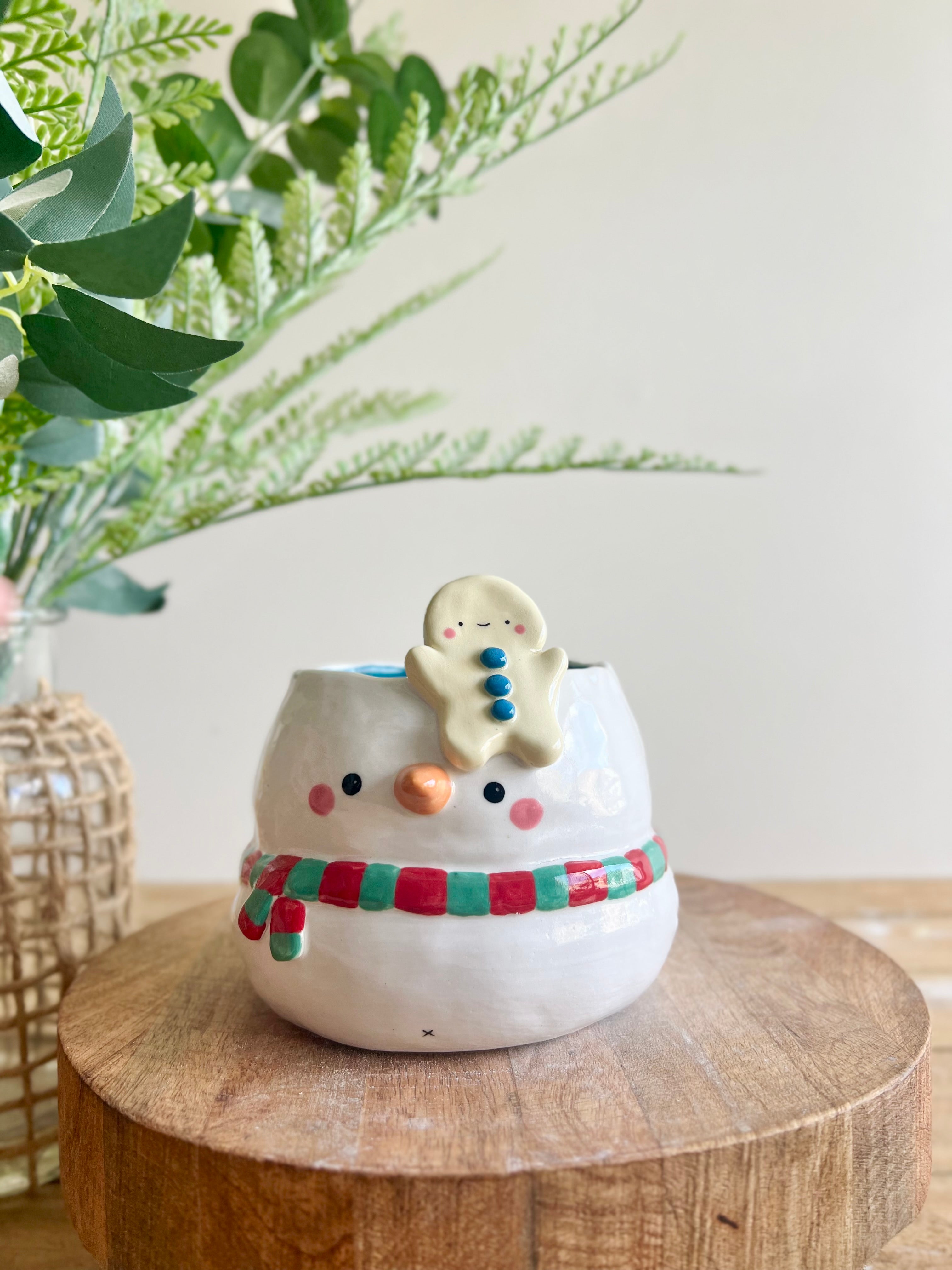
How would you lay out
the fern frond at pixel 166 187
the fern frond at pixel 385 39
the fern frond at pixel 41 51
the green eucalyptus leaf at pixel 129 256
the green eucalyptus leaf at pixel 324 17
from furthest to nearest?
the fern frond at pixel 385 39 < the green eucalyptus leaf at pixel 324 17 < the fern frond at pixel 166 187 < the fern frond at pixel 41 51 < the green eucalyptus leaf at pixel 129 256

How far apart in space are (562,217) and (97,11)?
443 mm

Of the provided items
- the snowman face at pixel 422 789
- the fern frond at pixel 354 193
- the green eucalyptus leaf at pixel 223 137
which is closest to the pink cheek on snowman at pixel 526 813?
the snowman face at pixel 422 789

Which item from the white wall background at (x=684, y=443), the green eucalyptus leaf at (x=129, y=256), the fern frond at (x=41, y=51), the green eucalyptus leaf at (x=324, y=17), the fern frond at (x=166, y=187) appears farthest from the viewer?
the white wall background at (x=684, y=443)

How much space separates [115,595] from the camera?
704 mm

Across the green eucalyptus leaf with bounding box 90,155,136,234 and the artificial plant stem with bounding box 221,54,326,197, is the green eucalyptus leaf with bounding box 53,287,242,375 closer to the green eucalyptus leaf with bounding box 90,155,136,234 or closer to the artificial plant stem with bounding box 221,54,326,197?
the green eucalyptus leaf with bounding box 90,155,136,234

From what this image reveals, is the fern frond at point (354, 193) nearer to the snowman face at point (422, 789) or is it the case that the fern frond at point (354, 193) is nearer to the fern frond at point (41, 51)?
the fern frond at point (41, 51)

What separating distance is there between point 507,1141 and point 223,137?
22.9 inches

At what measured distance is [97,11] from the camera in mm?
794

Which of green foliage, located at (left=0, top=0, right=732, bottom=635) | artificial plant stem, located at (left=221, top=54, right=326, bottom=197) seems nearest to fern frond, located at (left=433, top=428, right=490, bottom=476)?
green foliage, located at (left=0, top=0, right=732, bottom=635)

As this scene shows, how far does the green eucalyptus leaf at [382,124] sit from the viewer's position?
0.62 m

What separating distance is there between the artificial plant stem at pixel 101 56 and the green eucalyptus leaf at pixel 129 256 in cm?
21

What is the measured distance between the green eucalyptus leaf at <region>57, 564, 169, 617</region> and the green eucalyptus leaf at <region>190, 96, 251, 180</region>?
10.7 inches

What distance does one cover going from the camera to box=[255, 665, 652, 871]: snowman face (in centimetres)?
45

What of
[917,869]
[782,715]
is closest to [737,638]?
[782,715]
